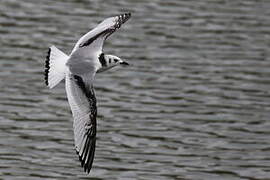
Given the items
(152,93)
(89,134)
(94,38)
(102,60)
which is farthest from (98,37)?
(152,93)

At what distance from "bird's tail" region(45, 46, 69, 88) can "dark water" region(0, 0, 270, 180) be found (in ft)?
5.17

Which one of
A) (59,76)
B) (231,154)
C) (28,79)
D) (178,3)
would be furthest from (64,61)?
(178,3)

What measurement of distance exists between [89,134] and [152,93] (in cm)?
Answer: 441

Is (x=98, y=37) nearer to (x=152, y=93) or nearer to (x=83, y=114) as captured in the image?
(x=83, y=114)

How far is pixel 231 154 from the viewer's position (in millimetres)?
12805

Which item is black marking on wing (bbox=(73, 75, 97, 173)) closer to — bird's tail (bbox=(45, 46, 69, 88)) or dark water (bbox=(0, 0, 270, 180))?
bird's tail (bbox=(45, 46, 69, 88))

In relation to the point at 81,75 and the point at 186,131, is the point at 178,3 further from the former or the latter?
the point at 81,75

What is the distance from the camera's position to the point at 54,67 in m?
10.7

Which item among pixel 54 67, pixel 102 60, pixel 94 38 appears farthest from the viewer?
pixel 94 38

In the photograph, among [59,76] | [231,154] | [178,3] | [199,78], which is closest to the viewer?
[59,76]

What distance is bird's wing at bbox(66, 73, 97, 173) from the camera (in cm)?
1039

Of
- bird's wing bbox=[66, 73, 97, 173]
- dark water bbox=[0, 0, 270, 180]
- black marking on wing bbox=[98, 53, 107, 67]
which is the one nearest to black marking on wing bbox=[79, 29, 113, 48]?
black marking on wing bbox=[98, 53, 107, 67]

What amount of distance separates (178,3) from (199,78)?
4030mm

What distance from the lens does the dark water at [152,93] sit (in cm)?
1234
